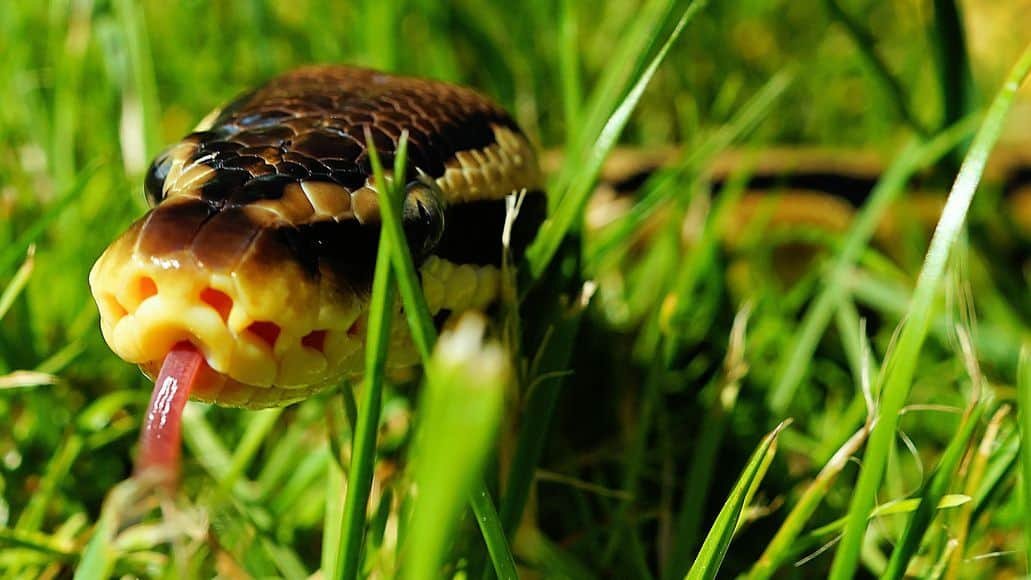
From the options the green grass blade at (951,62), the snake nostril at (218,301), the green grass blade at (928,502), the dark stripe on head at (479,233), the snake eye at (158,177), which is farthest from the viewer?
the green grass blade at (951,62)

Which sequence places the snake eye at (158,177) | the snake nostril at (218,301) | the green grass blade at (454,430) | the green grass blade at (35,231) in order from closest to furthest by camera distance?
the green grass blade at (454,430)
the snake nostril at (218,301)
the snake eye at (158,177)
the green grass blade at (35,231)

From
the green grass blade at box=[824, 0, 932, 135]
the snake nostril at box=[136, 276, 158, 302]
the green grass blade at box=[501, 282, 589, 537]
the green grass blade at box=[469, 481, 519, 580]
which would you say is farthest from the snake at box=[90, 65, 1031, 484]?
the green grass blade at box=[824, 0, 932, 135]

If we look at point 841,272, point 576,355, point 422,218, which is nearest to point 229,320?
point 422,218

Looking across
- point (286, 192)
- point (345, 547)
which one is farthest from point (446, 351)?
point (286, 192)

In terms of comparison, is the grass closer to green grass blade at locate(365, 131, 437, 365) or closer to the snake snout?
green grass blade at locate(365, 131, 437, 365)

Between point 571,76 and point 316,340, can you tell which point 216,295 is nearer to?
point 316,340

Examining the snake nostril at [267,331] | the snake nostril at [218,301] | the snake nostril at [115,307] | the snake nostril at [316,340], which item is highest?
the snake nostril at [218,301]

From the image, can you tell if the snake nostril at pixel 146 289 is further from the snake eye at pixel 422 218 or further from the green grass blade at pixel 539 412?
the green grass blade at pixel 539 412

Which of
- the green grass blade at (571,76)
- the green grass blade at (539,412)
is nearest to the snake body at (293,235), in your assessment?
the green grass blade at (539,412)
